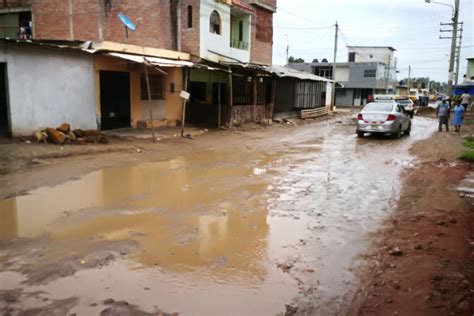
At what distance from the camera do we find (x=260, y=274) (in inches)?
191

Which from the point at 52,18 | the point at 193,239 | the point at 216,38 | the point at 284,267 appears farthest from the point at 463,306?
the point at 52,18

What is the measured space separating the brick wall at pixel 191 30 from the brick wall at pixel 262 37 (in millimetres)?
6928

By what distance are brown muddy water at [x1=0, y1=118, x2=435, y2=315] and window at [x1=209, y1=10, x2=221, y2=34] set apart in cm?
1406

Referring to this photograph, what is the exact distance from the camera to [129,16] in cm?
2231

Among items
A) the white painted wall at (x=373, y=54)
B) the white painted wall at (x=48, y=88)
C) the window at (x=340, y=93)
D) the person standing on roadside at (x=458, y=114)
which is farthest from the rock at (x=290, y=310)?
the white painted wall at (x=373, y=54)

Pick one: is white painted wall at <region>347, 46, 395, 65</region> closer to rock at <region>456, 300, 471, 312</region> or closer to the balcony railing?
the balcony railing

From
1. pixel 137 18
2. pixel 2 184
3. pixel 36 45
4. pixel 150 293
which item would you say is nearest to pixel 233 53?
pixel 137 18

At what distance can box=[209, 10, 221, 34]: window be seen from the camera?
74.9 feet

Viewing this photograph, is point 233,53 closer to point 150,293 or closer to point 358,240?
point 358,240

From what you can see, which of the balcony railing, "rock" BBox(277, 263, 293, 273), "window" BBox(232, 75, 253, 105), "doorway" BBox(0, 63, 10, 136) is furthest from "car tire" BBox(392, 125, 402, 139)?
"doorway" BBox(0, 63, 10, 136)

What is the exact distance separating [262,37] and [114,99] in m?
15.0

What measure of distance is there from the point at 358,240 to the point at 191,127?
14.6 metres

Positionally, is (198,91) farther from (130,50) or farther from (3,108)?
(3,108)

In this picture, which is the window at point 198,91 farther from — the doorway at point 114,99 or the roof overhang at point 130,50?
the doorway at point 114,99
